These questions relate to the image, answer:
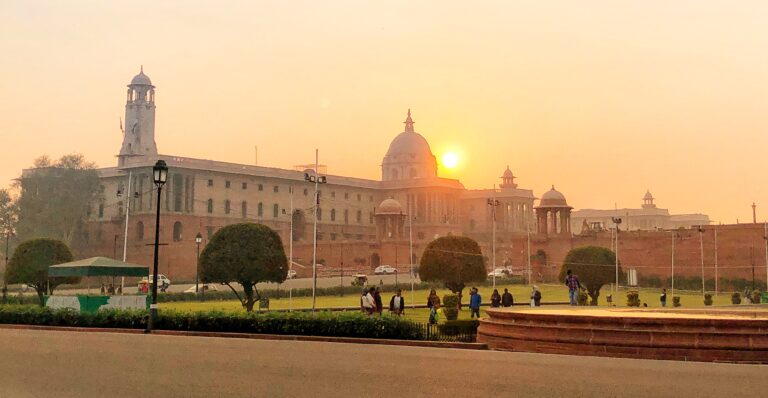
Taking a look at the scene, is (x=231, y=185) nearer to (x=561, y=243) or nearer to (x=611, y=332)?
(x=561, y=243)

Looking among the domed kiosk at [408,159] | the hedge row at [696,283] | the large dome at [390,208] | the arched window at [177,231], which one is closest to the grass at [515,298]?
the hedge row at [696,283]

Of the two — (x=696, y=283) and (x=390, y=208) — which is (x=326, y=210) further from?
(x=696, y=283)

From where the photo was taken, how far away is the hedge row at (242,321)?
19859mm

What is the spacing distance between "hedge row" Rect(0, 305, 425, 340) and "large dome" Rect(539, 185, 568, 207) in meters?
57.4

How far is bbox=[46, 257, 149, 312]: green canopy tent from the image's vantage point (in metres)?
27.2

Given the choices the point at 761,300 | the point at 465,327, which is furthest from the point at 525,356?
the point at 761,300

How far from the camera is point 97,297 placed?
2750cm

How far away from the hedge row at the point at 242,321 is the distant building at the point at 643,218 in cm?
13796

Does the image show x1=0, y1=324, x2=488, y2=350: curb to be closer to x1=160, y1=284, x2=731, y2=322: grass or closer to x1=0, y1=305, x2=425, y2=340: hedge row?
x1=0, y1=305, x2=425, y2=340: hedge row

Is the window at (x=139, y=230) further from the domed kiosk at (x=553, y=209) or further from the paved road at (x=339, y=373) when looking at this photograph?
the paved road at (x=339, y=373)

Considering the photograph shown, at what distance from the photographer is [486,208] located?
116 m

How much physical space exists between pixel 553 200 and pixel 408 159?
44335mm

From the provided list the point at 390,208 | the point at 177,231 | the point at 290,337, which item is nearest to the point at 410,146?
the point at 390,208

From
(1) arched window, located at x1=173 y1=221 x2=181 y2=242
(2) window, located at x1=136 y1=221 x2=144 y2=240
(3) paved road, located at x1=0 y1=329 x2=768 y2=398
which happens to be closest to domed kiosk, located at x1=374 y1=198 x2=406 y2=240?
(1) arched window, located at x1=173 y1=221 x2=181 y2=242
